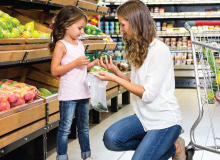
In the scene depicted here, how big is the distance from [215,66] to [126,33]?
1.71ft

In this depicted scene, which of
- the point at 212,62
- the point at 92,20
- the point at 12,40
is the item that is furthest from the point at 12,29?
the point at 92,20

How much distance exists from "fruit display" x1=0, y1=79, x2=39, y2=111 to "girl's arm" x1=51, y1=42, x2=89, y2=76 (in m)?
0.29

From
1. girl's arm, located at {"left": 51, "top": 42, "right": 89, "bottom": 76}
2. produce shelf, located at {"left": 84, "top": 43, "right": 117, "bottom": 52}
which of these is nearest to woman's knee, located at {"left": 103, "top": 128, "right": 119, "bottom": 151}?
girl's arm, located at {"left": 51, "top": 42, "right": 89, "bottom": 76}

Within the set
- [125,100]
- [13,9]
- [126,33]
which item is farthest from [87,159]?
[125,100]

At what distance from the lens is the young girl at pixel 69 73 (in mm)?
2744

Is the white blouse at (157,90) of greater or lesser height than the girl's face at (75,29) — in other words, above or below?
below

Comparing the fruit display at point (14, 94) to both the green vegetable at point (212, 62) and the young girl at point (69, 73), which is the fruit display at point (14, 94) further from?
the green vegetable at point (212, 62)

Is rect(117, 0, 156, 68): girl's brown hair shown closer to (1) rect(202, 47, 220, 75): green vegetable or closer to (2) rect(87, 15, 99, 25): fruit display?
(1) rect(202, 47, 220, 75): green vegetable

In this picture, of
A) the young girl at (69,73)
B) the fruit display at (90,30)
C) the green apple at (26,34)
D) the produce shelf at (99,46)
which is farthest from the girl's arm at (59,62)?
the fruit display at (90,30)

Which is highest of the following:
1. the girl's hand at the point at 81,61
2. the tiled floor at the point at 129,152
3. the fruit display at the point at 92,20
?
the fruit display at the point at 92,20

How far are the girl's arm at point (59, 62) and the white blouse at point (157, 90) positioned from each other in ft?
2.09

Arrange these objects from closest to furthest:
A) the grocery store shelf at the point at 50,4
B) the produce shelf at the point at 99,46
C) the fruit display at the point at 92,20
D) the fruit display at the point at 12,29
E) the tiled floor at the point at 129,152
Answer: the fruit display at the point at 12,29 < the tiled floor at the point at 129,152 < the grocery store shelf at the point at 50,4 < the produce shelf at the point at 99,46 < the fruit display at the point at 92,20

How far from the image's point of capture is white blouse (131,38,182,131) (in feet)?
6.57

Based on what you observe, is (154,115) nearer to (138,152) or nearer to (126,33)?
(138,152)
